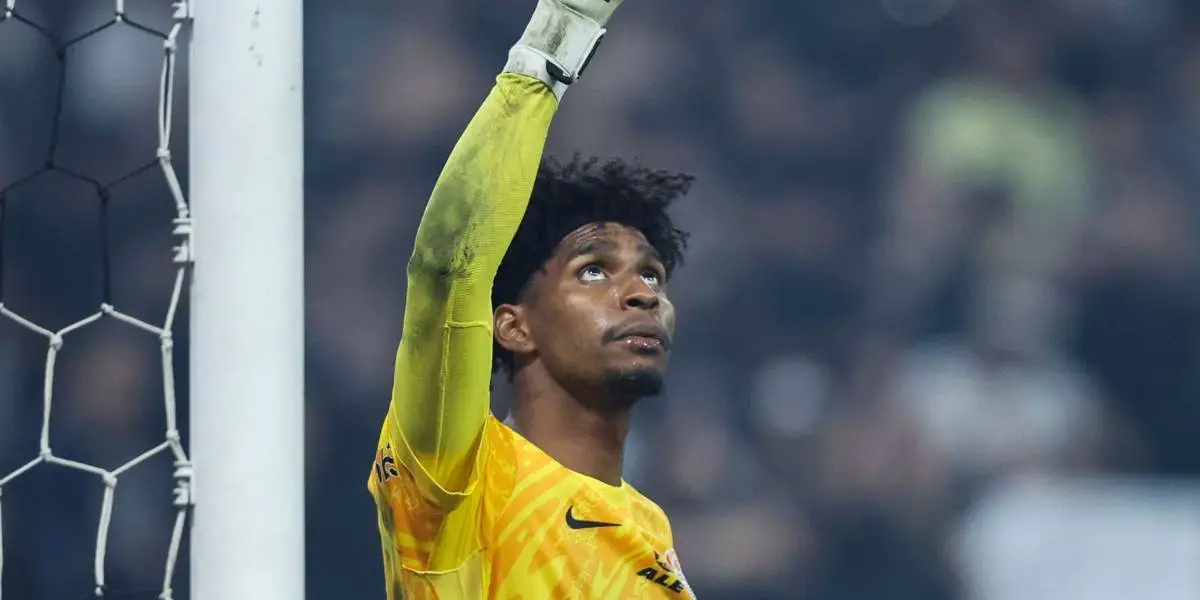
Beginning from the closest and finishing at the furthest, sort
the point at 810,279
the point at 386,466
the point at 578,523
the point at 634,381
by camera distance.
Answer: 1. the point at 386,466
2. the point at 578,523
3. the point at 634,381
4. the point at 810,279

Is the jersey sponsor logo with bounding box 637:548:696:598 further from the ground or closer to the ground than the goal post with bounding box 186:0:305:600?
closer to the ground

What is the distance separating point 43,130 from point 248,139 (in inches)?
61.9

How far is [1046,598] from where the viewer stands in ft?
12.1

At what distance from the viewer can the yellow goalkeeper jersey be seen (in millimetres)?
1678

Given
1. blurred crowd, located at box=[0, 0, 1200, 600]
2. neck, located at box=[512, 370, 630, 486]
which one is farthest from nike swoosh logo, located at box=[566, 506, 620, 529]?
blurred crowd, located at box=[0, 0, 1200, 600]

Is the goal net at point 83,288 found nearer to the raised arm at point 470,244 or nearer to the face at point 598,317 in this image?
the face at point 598,317

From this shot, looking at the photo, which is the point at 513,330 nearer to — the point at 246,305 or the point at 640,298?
the point at 640,298

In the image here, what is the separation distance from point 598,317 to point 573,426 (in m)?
0.13

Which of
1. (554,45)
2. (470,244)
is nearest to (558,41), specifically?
(554,45)

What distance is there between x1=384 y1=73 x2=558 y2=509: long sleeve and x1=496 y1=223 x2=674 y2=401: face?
30 centimetres

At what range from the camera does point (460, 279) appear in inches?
66.2

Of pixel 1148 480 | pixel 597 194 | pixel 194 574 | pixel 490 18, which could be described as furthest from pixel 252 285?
pixel 1148 480

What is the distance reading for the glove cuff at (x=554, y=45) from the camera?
171 centimetres

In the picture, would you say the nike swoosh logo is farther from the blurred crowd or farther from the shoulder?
the blurred crowd
